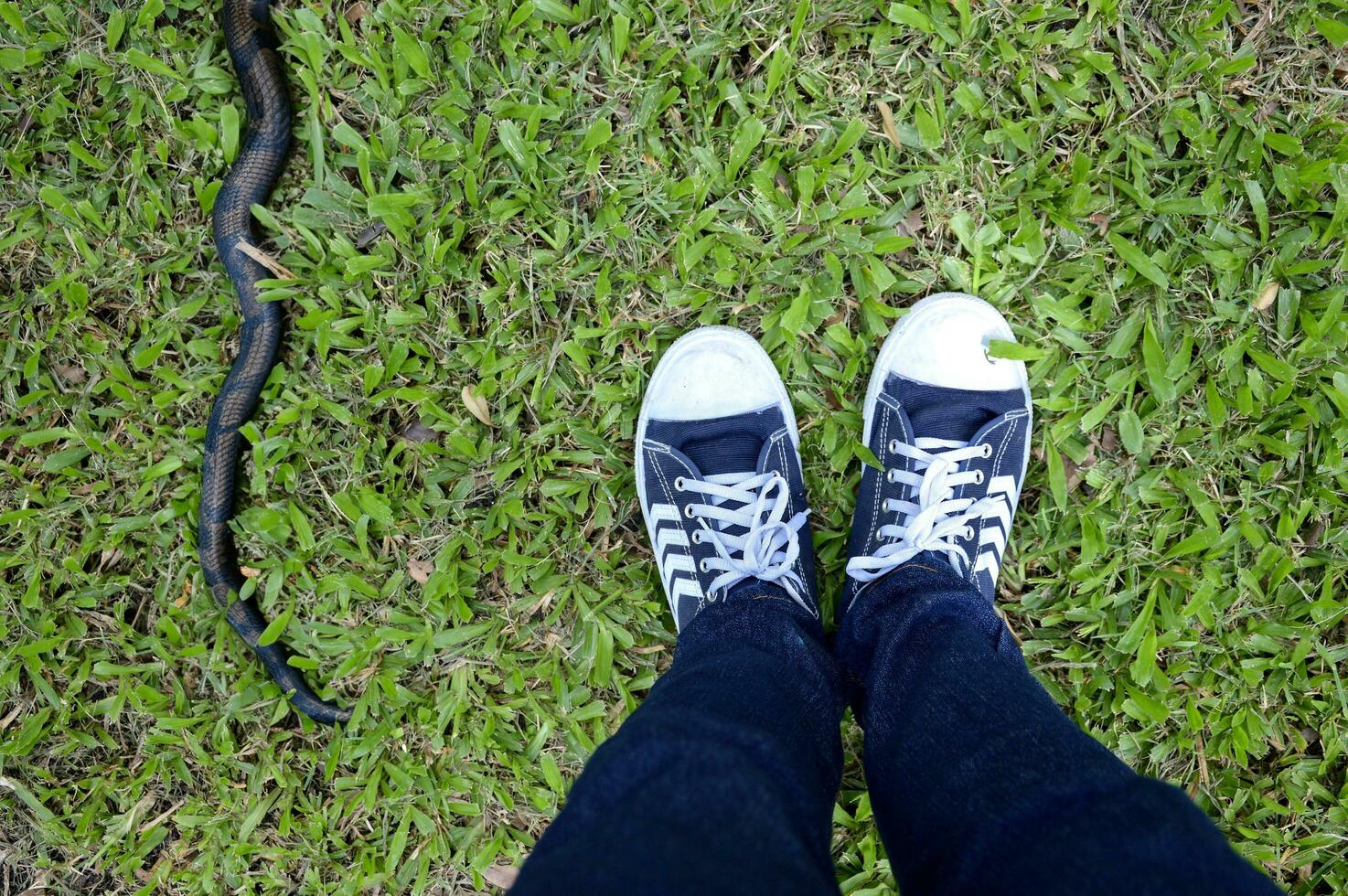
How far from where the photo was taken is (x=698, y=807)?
1111 mm

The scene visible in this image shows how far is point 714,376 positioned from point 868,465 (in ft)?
1.67

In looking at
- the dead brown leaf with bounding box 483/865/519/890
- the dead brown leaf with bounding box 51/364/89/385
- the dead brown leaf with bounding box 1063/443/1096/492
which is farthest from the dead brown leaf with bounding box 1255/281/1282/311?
the dead brown leaf with bounding box 51/364/89/385

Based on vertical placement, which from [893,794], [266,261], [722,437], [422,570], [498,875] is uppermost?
[266,261]

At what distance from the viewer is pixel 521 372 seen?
2.13 metres

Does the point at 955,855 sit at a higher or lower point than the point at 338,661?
higher

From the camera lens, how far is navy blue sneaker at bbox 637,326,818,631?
82.0 inches

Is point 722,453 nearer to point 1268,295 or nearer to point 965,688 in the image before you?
point 965,688

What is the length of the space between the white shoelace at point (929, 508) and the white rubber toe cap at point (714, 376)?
1.36 feet

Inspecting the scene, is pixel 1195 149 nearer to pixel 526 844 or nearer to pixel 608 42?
pixel 608 42

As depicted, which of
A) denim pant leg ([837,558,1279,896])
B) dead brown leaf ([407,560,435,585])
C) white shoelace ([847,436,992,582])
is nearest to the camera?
denim pant leg ([837,558,1279,896])

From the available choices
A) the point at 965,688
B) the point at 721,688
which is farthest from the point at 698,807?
the point at 965,688

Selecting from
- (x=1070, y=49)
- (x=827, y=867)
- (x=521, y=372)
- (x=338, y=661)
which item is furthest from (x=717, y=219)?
(x=338, y=661)

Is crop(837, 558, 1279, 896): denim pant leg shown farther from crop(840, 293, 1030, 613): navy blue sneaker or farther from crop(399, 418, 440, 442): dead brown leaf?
crop(399, 418, 440, 442): dead brown leaf

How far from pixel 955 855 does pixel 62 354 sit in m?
2.75
